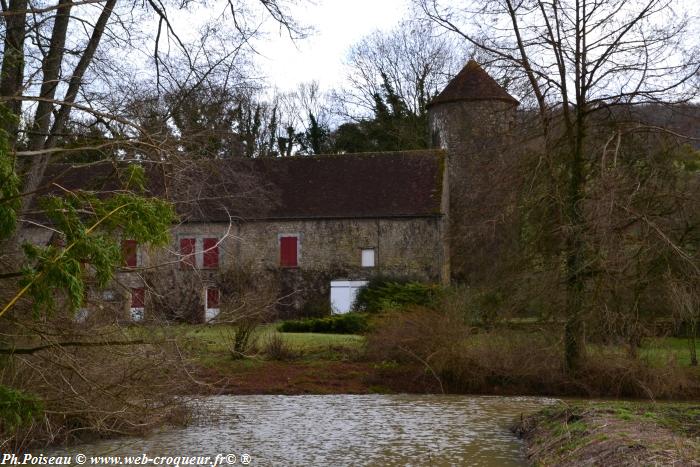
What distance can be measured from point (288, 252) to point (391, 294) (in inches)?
238

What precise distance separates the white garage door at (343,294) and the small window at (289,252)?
5.80ft

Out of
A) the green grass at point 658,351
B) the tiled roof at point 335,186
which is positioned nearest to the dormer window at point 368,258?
the tiled roof at point 335,186

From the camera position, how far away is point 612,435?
8930 mm

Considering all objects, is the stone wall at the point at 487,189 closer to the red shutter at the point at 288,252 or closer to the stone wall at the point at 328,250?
the stone wall at the point at 328,250

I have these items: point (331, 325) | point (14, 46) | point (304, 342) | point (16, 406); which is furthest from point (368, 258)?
point (16, 406)

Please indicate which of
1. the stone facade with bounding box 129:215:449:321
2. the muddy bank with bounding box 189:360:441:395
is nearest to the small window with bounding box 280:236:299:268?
the stone facade with bounding box 129:215:449:321

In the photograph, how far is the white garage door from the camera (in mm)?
31688

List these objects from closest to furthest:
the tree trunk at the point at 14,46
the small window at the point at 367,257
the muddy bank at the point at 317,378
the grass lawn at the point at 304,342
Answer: the tree trunk at the point at 14,46 → the muddy bank at the point at 317,378 → the grass lawn at the point at 304,342 → the small window at the point at 367,257

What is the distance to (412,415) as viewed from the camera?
1466 cm

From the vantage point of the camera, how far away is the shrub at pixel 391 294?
25.9 m

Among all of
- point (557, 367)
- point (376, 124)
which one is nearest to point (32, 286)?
point (557, 367)

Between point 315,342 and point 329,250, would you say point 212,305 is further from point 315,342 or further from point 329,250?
point 329,250

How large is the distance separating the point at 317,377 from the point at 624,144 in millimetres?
8371

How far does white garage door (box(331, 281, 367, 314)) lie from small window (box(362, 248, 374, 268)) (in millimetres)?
715
